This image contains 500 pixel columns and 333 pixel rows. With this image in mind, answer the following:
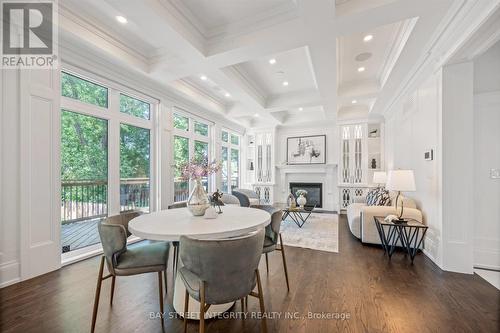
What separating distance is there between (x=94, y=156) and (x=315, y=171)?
5987mm

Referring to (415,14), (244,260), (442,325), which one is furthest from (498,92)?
(244,260)

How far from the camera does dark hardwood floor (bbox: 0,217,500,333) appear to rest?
5.53 ft

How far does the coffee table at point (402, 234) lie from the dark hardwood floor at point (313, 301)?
311 millimetres

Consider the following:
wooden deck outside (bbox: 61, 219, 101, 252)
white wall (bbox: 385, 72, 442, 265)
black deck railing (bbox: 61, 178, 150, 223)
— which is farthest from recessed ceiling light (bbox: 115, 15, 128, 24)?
white wall (bbox: 385, 72, 442, 265)

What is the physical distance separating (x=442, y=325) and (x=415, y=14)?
9.56 ft

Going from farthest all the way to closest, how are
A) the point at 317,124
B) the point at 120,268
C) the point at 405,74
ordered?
the point at 317,124
the point at 405,74
the point at 120,268

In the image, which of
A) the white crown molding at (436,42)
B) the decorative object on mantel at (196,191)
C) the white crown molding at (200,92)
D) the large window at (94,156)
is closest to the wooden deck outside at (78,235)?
the large window at (94,156)

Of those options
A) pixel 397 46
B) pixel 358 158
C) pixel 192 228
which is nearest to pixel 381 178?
pixel 358 158

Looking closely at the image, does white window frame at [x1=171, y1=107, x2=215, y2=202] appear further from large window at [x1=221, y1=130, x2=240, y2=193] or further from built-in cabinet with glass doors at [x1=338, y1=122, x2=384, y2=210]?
built-in cabinet with glass doors at [x1=338, y1=122, x2=384, y2=210]

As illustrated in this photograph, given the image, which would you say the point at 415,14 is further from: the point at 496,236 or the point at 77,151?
the point at 77,151

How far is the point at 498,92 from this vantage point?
8.77 feet

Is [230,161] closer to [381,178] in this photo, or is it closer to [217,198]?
[381,178]

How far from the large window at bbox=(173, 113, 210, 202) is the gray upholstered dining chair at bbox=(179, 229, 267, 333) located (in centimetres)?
314

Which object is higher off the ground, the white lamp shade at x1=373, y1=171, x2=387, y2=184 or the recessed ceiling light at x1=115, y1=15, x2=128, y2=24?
the recessed ceiling light at x1=115, y1=15, x2=128, y2=24
